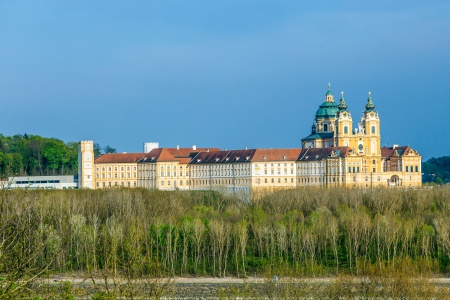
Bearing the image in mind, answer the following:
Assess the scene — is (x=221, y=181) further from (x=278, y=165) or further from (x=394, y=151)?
(x=394, y=151)

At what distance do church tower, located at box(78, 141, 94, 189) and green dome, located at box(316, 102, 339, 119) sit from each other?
2982cm

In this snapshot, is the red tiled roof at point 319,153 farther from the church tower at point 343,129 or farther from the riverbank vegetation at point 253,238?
the riverbank vegetation at point 253,238

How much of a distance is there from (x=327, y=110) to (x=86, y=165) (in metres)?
32.0

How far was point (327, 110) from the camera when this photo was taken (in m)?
148

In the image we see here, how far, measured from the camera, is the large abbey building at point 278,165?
125588 millimetres

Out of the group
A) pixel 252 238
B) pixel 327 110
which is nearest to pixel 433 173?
pixel 327 110

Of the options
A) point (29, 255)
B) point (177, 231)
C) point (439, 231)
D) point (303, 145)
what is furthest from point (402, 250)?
point (303, 145)

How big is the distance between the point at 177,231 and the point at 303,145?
7706 centimetres

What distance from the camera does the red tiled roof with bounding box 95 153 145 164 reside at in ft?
450

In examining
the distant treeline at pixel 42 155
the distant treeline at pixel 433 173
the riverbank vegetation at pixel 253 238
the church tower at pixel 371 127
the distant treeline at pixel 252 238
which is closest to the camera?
the riverbank vegetation at pixel 253 238

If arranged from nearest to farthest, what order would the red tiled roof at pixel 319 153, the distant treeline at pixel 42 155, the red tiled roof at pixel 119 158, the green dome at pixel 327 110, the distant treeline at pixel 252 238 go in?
the distant treeline at pixel 252 238 < the red tiled roof at pixel 319 153 < the red tiled roof at pixel 119 158 < the distant treeline at pixel 42 155 < the green dome at pixel 327 110

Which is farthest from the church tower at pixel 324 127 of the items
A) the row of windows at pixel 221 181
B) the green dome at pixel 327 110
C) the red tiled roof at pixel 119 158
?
the red tiled roof at pixel 119 158

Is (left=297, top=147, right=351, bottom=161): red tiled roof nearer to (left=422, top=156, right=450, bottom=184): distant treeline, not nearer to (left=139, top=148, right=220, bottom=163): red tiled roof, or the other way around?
(left=139, top=148, right=220, bottom=163): red tiled roof

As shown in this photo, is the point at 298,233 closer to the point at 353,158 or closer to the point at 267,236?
the point at 267,236
